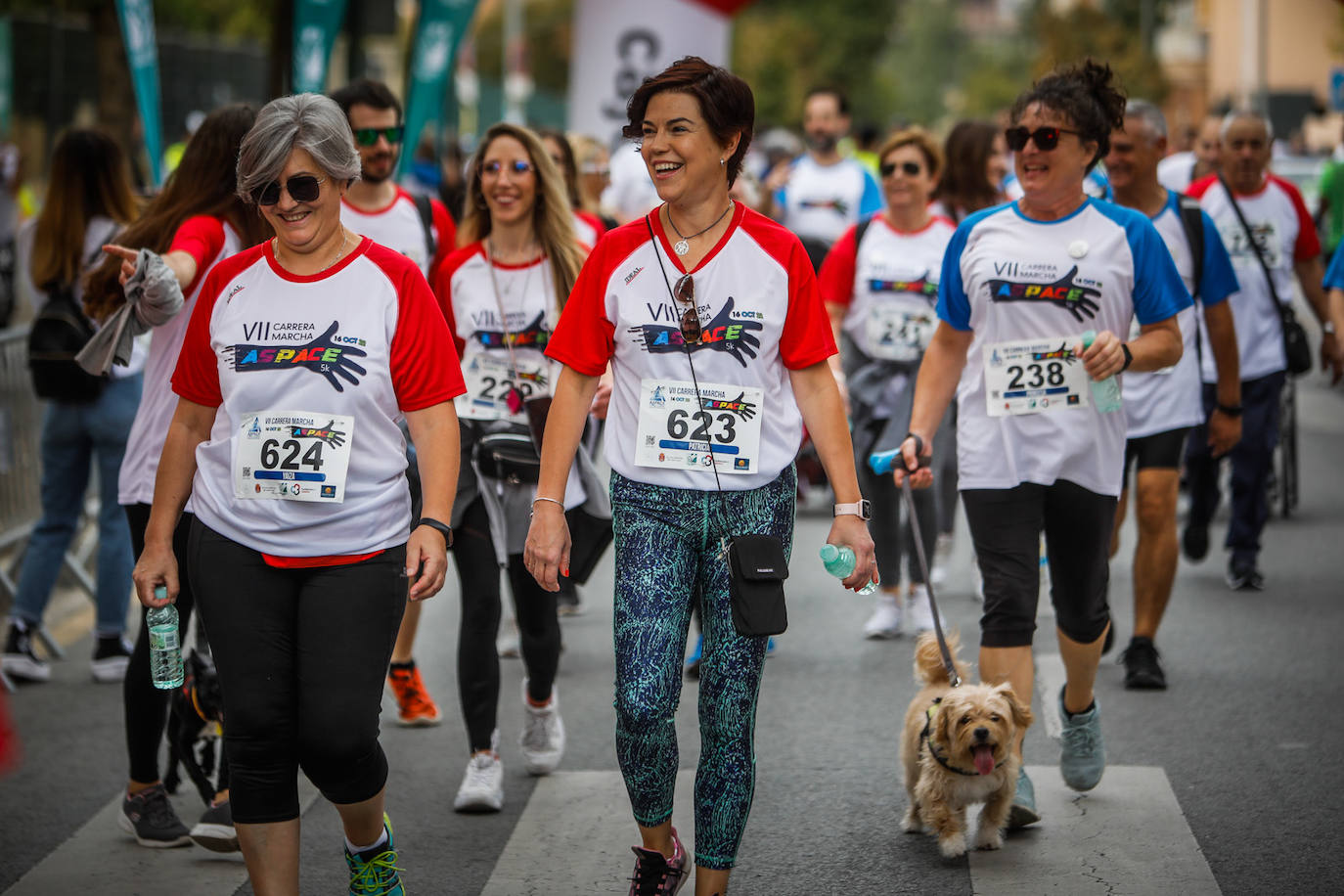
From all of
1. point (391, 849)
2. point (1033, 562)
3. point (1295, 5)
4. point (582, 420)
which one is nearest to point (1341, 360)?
point (1033, 562)

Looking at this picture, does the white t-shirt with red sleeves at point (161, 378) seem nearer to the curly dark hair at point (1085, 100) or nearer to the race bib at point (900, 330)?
the curly dark hair at point (1085, 100)

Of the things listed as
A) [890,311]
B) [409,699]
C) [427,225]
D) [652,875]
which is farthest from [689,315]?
[890,311]

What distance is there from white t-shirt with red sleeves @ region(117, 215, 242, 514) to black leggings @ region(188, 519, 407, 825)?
1.17 metres

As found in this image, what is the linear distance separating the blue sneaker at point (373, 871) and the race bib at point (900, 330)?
4211mm

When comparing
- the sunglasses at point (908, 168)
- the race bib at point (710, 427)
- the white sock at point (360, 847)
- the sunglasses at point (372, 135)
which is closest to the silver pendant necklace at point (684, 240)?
the race bib at point (710, 427)

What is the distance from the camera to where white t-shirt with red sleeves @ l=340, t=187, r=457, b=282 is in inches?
254

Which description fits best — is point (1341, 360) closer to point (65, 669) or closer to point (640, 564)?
point (640, 564)

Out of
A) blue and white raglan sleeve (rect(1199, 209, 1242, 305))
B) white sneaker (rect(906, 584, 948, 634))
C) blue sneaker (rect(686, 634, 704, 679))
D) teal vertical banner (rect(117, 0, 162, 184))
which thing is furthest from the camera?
teal vertical banner (rect(117, 0, 162, 184))

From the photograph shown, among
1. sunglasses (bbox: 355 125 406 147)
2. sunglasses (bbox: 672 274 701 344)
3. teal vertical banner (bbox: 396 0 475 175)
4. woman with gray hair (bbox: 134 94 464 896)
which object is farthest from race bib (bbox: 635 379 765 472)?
teal vertical banner (bbox: 396 0 475 175)

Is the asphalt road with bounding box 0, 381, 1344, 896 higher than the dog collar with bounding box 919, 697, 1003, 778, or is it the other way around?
the dog collar with bounding box 919, 697, 1003, 778

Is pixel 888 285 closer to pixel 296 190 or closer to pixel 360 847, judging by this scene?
pixel 296 190

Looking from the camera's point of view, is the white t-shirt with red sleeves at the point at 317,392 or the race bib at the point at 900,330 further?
the race bib at the point at 900,330

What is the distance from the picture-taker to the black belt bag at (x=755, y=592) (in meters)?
4.09

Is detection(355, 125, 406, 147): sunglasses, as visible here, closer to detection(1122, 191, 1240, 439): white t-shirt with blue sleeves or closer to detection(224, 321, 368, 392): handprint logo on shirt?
detection(224, 321, 368, 392): handprint logo on shirt
